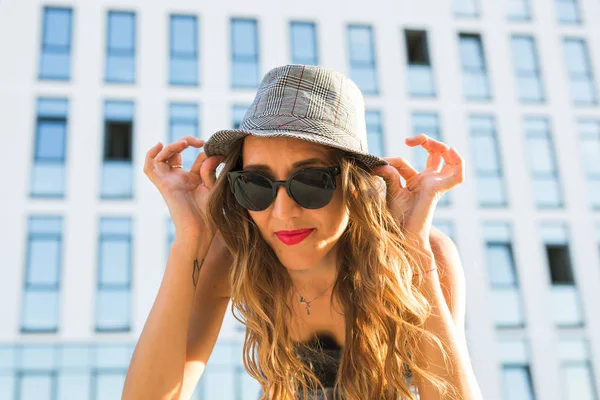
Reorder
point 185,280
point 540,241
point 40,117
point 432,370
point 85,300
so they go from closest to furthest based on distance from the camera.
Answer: point 432,370, point 185,280, point 85,300, point 40,117, point 540,241

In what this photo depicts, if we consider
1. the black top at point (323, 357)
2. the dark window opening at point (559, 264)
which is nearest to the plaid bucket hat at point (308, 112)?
the black top at point (323, 357)

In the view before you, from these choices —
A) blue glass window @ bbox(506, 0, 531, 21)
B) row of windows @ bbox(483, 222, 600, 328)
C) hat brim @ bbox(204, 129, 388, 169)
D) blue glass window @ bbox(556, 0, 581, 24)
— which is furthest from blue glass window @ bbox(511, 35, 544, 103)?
hat brim @ bbox(204, 129, 388, 169)

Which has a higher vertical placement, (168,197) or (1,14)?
(1,14)

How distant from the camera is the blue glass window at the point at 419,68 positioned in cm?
1902

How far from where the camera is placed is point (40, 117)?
17016mm

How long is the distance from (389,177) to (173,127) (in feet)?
50.8

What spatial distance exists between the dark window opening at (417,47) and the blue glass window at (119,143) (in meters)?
8.11

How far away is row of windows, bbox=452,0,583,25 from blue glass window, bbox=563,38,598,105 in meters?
0.73

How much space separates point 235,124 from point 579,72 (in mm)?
10146

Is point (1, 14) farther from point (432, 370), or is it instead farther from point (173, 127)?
point (432, 370)

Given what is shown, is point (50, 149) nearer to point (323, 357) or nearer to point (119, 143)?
point (119, 143)

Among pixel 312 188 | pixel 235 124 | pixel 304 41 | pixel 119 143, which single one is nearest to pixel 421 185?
pixel 312 188

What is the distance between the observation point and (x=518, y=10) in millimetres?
20219

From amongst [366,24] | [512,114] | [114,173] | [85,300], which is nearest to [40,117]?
[114,173]
